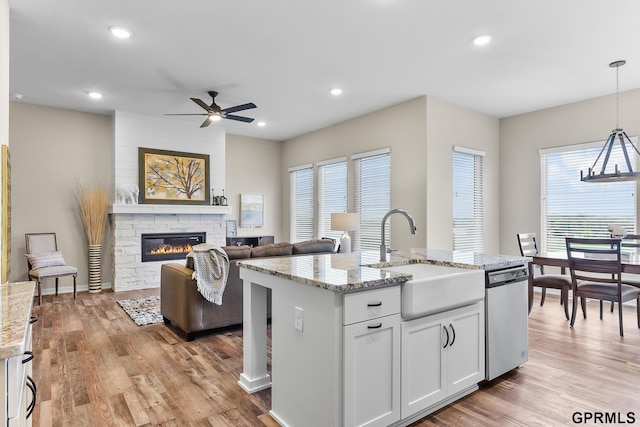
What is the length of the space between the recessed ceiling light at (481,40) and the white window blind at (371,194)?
89.3 inches

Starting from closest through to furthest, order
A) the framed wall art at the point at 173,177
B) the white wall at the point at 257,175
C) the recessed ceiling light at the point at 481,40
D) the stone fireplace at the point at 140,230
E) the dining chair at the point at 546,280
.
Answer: the recessed ceiling light at the point at 481,40, the dining chair at the point at 546,280, the stone fireplace at the point at 140,230, the framed wall art at the point at 173,177, the white wall at the point at 257,175

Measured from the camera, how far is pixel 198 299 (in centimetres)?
362

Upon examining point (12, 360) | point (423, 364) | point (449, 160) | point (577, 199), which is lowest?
point (423, 364)

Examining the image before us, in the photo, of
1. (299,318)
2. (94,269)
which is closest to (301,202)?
(94,269)

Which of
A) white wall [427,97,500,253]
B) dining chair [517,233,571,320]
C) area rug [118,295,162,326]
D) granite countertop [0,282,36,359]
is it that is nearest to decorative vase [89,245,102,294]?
area rug [118,295,162,326]

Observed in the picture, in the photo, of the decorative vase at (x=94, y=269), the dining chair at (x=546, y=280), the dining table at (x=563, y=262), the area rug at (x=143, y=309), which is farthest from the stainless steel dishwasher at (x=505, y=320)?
the decorative vase at (x=94, y=269)

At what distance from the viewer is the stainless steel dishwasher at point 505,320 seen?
2602 millimetres

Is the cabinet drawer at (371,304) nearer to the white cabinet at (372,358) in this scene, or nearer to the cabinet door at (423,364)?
the white cabinet at (372,358)

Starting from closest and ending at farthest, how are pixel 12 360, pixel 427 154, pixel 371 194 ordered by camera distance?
1. pixel 12 360
2. pixel 427 154
3. pixel 371 194

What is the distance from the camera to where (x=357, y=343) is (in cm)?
184

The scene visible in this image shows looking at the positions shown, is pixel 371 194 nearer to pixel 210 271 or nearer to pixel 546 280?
pixel 546 280

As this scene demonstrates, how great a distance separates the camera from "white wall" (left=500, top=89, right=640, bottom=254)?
5.06 m

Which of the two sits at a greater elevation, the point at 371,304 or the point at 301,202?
the point at 301,202

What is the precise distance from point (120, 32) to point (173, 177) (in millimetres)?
3354
